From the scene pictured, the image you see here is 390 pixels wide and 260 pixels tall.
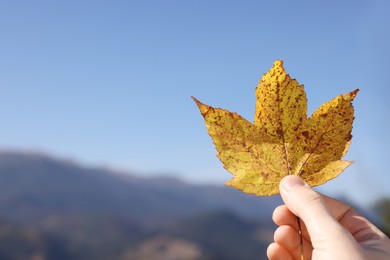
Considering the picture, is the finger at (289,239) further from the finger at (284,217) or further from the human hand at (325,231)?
the human hand at (325,231)

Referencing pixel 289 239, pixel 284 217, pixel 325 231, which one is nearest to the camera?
pixel 325 231

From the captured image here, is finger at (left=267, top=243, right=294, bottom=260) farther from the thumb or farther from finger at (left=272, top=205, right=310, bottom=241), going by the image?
the thumb

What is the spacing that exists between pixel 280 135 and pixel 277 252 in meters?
0.94

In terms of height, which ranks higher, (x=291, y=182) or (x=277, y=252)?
(x=291, y=182)

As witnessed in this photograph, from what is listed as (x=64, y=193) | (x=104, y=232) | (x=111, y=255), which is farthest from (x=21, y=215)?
(x=111, y=255)

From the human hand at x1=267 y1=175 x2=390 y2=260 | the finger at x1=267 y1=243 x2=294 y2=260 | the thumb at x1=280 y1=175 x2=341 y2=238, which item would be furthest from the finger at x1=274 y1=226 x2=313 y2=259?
the thumb at x1=280 y1=175 x2=341 y2=238

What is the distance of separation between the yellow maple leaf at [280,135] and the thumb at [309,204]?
0.07 m

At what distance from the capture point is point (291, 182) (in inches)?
81.5

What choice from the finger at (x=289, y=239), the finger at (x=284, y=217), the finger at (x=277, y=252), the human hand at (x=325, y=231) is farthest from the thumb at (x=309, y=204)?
the finger at (x=277, y=252)

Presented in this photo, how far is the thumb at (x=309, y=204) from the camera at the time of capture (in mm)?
2023

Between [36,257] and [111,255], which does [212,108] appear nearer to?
[36,257]

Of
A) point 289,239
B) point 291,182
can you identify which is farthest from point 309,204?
point 289,239

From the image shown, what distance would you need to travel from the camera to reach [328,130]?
6.59ft

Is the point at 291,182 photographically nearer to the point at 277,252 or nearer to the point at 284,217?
the point at 284,217
